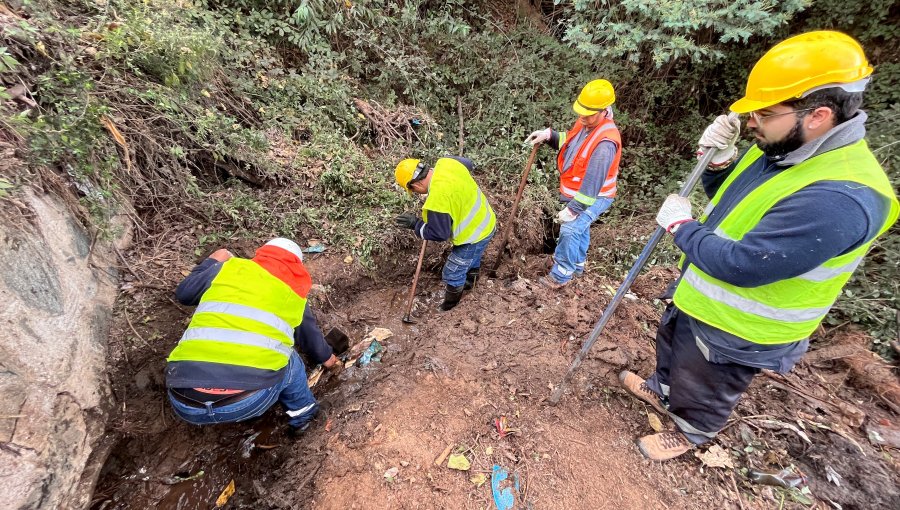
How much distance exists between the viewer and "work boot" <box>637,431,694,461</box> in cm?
244

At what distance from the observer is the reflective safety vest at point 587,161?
343 cm

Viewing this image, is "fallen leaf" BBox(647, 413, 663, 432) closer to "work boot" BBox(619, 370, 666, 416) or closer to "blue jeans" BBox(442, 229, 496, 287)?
"work boot" BBox(619, 370, 666, 416)

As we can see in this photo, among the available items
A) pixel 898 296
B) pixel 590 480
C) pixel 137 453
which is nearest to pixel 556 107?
pixel 898 296

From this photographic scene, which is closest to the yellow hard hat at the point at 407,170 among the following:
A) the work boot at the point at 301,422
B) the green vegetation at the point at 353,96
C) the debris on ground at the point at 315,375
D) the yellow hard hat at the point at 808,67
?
the green vegetation at the point at 353,96

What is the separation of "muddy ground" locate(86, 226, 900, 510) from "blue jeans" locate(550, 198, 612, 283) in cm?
54

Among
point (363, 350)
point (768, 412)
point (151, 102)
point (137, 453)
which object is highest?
point (151, 102)

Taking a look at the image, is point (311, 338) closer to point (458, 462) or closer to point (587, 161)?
point (458, 462)

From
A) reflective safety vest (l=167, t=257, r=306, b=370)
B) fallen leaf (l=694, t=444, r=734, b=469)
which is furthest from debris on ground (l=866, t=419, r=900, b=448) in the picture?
reflective safety vest (l=167, t=257, r=306, b=370)

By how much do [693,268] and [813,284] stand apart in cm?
48

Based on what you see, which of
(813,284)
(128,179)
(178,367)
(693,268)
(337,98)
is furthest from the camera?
(337,98)

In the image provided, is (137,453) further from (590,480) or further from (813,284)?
(813,284)

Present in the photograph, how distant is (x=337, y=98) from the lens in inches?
192

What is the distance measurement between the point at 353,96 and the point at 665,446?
16.9 feet

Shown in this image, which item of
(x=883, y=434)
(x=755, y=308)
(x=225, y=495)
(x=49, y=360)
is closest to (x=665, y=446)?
(x=755, y=308)
